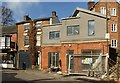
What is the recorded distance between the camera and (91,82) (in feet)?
79.3

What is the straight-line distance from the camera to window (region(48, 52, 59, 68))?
4097 cm

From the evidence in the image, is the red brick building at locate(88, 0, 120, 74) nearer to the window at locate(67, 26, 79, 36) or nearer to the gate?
the gate

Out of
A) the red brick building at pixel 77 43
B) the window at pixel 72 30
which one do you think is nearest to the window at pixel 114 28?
the red brick building at pixel 77 43

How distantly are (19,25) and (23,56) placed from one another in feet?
19.8

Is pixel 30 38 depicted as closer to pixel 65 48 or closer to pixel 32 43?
pixel 32 43

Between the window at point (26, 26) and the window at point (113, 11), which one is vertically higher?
the window at point (113, 11)

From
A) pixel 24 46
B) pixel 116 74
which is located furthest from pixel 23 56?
pixel 116 74

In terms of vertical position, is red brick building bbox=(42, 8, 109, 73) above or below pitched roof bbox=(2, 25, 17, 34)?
below

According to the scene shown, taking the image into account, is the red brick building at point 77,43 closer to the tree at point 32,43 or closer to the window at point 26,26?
the tree at point 32,43

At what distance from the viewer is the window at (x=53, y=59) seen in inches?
1613

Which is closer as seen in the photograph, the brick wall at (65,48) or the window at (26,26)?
the brick wall at (65,48)

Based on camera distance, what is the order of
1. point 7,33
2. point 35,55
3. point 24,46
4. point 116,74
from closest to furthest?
point 116,74
point 35,55
point 24,46
point 7,33

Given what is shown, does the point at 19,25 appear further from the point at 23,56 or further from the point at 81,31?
the point at 81,31

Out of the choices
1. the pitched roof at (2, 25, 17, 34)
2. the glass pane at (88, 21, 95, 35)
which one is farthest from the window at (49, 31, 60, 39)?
the pitched roof at (2, 25, 17, 34)
